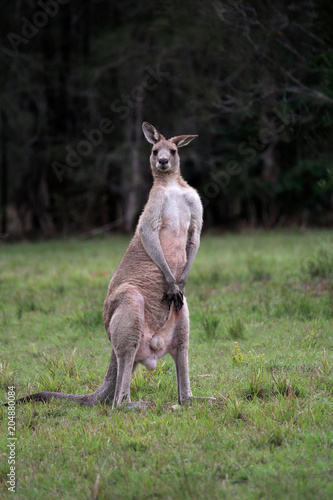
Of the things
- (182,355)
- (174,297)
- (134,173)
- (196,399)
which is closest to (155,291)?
(174,297)

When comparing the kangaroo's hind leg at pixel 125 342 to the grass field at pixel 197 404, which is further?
the kangaroo's hind leg at pixel 125 342

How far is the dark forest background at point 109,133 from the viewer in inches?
672

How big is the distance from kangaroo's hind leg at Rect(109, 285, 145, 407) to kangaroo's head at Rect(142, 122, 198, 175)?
3.70 ft

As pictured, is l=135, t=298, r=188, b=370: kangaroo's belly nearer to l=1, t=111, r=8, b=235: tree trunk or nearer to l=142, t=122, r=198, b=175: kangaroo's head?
l=142, t=122, r=198, b=175: kangaroo's head

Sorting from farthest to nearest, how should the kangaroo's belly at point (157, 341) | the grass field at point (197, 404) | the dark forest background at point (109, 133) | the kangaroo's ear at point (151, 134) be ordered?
the dark forest background at point (109, 133), the kangaroo's ear at point (151, 134), the kangaroo's belly at point (157, 341), the grass field at point (197, 404)

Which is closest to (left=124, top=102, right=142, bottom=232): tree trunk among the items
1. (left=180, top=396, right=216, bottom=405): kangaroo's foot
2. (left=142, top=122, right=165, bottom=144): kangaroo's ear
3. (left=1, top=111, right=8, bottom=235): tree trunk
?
(left=1, top=111, right=8, bottom=235): tree trunk

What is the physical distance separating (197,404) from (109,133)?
1529cm

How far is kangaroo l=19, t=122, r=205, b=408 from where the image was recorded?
4453 mm

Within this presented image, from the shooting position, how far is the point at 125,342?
441 centimetres

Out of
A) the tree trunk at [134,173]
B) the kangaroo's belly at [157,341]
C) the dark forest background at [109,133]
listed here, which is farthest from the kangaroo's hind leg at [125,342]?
the tree trunk at [134,173]

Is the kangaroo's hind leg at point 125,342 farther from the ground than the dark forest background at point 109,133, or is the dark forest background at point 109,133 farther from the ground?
the dark forest background at point 109,133

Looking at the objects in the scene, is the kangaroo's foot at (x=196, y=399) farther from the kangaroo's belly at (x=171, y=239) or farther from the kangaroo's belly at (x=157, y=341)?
the kangaroo's belly at (x=171, y=239)

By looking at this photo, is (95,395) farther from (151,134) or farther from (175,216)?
(151,134)

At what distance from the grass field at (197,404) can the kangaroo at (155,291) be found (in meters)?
0.26
